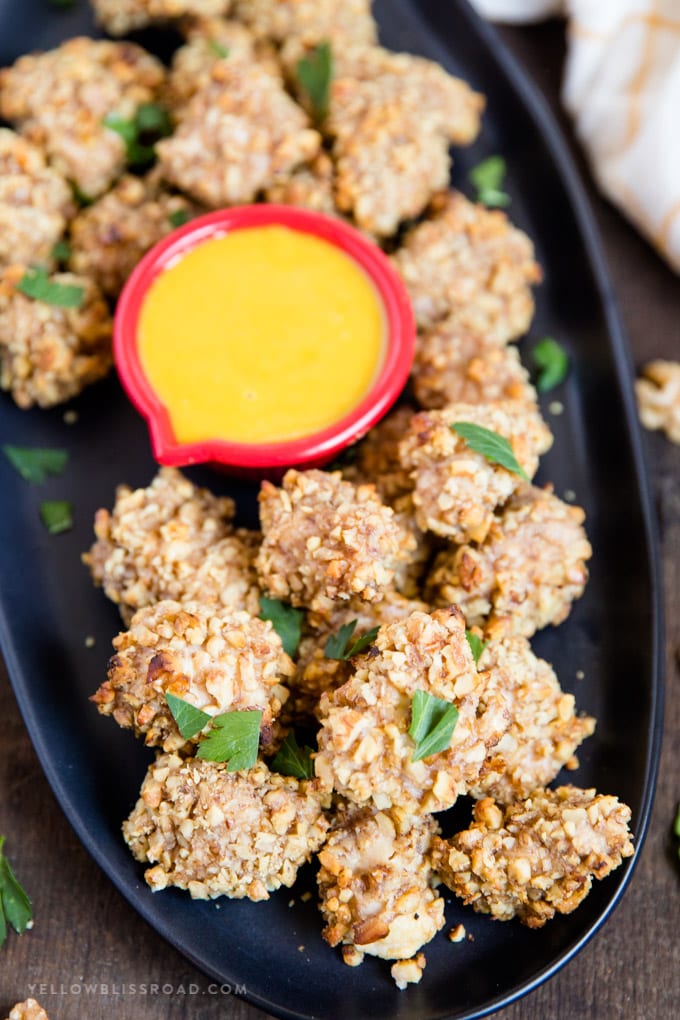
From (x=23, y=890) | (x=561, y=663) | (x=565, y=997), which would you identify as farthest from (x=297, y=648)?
(x=565, y=997)

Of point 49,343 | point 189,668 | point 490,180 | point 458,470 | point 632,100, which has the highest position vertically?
point 632,100

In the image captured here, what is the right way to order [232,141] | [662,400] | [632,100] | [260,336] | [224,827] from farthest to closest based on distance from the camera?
[632,100] → [662,400] → [232,141] → [260,336] → [224,827]

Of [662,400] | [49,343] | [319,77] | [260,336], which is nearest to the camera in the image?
[260,336]

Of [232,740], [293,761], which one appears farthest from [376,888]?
[232,740]

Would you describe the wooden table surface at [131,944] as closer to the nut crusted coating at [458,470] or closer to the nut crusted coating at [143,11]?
Answer: the nut crusted coating at [458,470]

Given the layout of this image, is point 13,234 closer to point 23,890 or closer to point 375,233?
point 375,233

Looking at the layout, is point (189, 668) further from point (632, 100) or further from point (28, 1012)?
point (632, 100)
